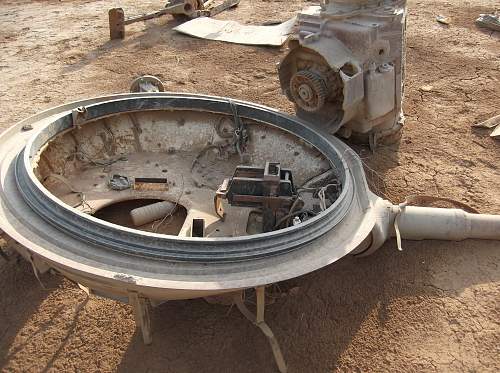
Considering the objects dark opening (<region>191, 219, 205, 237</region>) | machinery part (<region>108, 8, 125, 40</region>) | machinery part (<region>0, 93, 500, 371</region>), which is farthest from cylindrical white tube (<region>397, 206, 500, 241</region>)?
machinery part (<region>108, 8, 125, 40</region>)

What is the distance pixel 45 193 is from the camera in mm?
4188

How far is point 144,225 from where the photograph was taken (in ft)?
18.0

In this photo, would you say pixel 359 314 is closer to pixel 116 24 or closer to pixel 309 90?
pixel 309 90

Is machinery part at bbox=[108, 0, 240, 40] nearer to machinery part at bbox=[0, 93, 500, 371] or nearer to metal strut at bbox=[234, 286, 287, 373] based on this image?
machinery part at bbox=[0, 93, 500, 371]

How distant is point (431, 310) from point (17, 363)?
3.86m

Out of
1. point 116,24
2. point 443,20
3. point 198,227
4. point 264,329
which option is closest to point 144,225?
point 198,227

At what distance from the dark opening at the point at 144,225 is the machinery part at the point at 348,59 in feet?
6.57

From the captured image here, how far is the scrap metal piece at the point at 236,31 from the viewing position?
1077 cm

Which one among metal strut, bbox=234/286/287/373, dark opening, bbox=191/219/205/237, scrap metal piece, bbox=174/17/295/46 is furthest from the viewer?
scrap metal piece, bbox=174/17/295/46

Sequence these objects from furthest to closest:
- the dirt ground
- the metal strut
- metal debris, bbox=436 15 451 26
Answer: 1. metal debris, bbox=436 15 451 26
2. the dirt ground
3. the metal strut

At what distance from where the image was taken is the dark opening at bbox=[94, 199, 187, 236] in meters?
5.44

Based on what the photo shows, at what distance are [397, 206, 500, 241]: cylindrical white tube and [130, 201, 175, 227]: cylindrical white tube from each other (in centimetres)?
263

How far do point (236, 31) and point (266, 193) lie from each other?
7.92 m

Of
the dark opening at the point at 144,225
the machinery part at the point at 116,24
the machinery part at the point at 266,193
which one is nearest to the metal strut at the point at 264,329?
the machinery part at the point at 266,193
